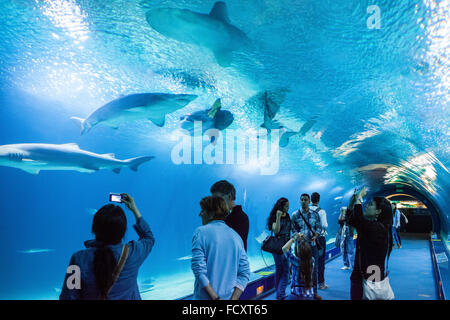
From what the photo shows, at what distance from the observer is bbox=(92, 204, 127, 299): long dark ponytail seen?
1.63 m

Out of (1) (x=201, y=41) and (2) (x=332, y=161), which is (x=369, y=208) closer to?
(1) (x=201, y=41)

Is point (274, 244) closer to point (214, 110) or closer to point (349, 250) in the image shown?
point (214, 110)

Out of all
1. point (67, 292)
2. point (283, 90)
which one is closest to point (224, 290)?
point (67, 292)

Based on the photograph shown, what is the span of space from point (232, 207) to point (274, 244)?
196 centimetres

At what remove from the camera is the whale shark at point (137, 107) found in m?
4.50

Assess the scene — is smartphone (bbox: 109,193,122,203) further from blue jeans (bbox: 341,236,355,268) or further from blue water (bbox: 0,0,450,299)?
blue jeans (bbox: 341,236,355,268)

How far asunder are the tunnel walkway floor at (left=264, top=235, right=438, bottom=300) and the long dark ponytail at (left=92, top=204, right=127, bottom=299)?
4553 millimetres

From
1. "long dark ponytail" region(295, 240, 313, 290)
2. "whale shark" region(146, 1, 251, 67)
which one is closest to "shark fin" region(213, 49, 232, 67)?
"whale shark" region(146, 1, 251, 67)

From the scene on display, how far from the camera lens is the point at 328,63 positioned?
449cm

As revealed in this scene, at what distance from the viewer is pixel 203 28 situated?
11.9ft

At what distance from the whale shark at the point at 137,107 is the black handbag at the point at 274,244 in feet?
9.12

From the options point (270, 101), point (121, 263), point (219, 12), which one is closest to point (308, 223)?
point (270, 101)

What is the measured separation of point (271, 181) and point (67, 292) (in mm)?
22079

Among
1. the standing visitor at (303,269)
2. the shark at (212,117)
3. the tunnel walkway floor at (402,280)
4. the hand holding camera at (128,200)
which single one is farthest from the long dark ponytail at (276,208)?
the hand holding camera at (128,200)
